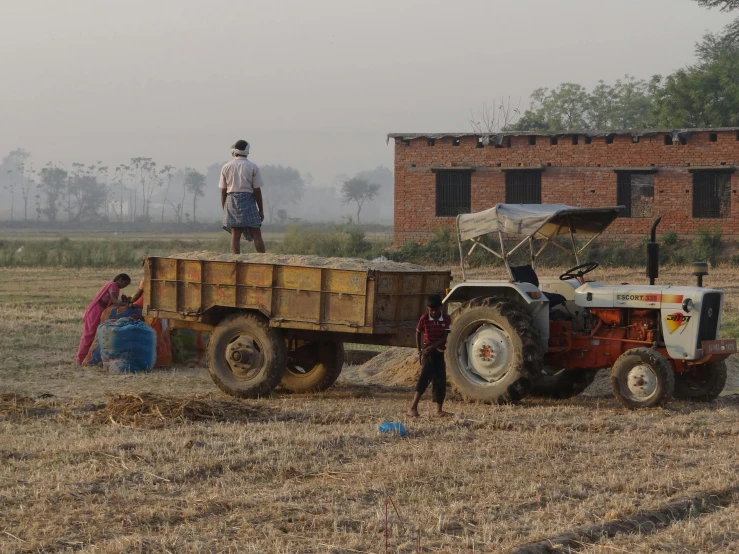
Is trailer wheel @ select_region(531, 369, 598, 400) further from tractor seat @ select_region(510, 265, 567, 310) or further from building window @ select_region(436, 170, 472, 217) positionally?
building window @ select_region(436, 170, 472, 217)

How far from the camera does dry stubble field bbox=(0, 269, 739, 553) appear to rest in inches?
243

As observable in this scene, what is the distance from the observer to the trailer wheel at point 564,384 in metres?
12.1

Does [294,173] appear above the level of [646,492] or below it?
above

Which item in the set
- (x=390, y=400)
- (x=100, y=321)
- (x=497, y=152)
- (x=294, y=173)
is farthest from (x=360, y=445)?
(x=294, y=173)

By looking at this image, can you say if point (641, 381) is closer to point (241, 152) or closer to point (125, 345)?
point (241, 152)

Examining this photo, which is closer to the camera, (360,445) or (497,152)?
Result: (360,445)

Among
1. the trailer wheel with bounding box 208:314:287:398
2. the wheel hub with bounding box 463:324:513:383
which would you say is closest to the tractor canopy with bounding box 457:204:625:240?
the wheel hub with bounding box 463:324:513:383

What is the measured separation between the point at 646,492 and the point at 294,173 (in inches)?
7081

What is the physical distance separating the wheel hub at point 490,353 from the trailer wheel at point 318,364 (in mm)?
1924

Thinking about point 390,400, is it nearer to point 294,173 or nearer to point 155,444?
point 155,444

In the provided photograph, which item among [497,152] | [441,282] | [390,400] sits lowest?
[390,400]

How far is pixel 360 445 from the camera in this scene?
877 centimetres

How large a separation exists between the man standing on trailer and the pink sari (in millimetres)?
2350

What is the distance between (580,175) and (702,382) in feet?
74.3
